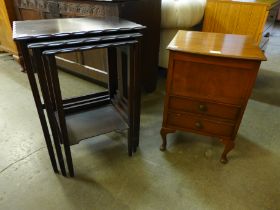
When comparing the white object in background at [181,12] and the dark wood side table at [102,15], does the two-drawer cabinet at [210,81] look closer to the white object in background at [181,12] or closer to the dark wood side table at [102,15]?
the dark wood side table at [102,15]

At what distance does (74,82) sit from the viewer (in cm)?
224

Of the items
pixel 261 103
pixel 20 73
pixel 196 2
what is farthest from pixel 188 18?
pixel 20 73

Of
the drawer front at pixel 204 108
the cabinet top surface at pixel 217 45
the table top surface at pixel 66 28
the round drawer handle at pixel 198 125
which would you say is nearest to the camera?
the table top surface at pixel 66 28

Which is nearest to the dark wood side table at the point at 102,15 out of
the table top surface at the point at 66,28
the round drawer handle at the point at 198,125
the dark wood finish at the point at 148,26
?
the dark wood finish at the point at 148,26

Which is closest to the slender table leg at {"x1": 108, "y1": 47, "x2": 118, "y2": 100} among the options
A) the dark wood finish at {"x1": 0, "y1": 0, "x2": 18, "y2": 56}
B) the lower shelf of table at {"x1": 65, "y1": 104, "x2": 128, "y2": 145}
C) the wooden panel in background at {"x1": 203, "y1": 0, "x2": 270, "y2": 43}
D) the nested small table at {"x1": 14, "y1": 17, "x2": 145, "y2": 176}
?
the nested small table at {"x1": 14, "y1": 17, "x2": 145, "y2": 176}

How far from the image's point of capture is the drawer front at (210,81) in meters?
1.10

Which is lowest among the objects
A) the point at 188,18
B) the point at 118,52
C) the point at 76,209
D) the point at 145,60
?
the point at 76,209

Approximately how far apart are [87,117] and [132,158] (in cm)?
39

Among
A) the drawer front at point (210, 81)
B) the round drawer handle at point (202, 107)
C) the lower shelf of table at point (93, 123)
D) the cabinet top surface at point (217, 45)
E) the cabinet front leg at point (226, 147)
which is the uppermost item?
the cabinet top surface at point (217, 45)

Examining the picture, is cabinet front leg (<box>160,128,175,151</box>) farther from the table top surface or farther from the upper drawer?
the table top surface

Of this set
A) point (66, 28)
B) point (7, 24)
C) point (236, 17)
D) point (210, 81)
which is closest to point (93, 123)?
point (66, 28)

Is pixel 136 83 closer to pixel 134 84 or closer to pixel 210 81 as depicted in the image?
pixel 134 84

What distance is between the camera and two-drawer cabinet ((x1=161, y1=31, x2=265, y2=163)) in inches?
42.3

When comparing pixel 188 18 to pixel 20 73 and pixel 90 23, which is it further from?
pixel 20 73
